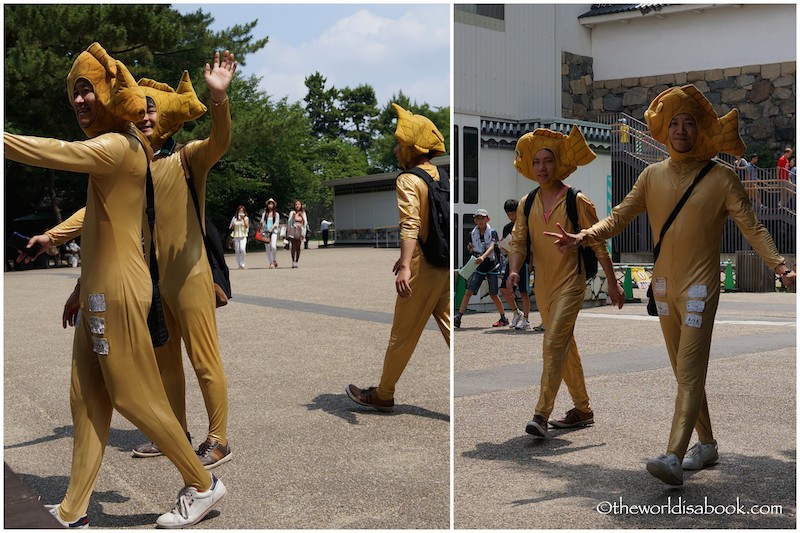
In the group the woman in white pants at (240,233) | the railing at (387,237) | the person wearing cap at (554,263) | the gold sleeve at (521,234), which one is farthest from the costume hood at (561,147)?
the railing at (387,237)

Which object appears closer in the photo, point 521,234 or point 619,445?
point 619,445

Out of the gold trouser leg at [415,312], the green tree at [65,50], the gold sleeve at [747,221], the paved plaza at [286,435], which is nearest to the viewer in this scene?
the paved plaza at [286,435]

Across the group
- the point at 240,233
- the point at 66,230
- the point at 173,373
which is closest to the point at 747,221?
the point at 173,373

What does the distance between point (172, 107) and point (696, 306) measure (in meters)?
2.83

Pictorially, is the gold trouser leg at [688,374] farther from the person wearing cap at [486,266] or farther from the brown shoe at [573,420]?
the person wearing cap at [486,266]

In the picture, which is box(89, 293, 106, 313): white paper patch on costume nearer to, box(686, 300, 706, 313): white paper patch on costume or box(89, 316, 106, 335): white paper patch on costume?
box(89, 316, 106, 335): white paper patch on costume

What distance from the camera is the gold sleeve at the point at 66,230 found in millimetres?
4352

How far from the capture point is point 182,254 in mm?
4859

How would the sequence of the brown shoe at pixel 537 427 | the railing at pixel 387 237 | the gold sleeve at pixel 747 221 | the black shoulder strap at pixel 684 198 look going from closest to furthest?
the gold sleeve at pixel 747 221, the black shoulder strap at pixel 684 198, the brown shoe at pixel 537 427, the railing at pixel 387 237

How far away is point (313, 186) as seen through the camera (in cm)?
4794

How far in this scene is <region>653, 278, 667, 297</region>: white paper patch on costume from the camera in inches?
200

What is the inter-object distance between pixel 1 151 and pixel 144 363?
1.15 meters

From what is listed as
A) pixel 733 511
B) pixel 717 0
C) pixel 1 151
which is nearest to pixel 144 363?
pixel 1 151

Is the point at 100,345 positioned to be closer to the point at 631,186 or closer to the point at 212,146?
the point at 212,146
